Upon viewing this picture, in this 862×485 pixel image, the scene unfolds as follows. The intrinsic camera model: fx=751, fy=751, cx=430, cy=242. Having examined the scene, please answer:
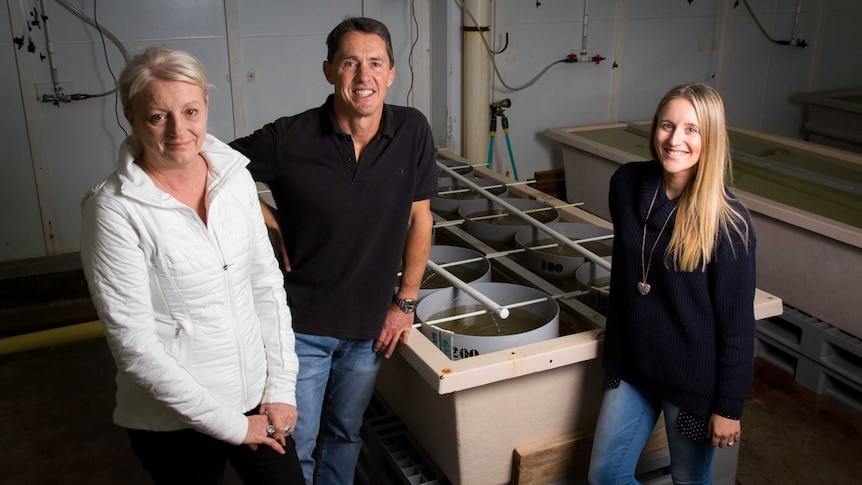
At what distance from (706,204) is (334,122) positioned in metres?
0.85

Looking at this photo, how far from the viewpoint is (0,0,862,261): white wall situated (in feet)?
11.7

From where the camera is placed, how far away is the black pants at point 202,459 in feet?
4.71

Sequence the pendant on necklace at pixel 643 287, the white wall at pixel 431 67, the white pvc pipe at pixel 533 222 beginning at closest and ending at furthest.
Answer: the pendant on necklace at pixel 643 287
the white pvc pipe at pixel 533 222
the white wall at pixel 431 67

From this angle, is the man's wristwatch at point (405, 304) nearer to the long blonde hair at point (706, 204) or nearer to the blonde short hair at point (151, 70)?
the long blonde hair at point (706, 204)

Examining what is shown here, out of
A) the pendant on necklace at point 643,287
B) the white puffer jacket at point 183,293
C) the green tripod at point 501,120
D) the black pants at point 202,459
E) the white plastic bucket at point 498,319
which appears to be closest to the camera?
the white puffer jacket at point 183,293

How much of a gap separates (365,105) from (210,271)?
0.55m

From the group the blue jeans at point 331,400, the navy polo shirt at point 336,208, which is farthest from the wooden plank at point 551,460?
the navy polo shirt at point 336,208

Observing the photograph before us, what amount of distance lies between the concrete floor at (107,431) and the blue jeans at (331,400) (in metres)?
0.97

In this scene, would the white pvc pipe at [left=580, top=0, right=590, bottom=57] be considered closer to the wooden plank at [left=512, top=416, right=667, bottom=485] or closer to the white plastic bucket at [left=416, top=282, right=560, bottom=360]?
the white plastic bucket at [left=416, top=282, right=560, bottom=360]

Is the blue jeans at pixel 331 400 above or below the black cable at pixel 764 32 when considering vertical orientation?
below

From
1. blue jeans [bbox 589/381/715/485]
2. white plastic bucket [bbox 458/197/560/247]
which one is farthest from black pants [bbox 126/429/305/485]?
white plastic bucket [bbox 458/197/560/247]

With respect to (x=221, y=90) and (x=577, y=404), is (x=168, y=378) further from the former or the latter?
(x=221, y=90)

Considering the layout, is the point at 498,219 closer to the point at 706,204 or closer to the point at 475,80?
the point at 706,204

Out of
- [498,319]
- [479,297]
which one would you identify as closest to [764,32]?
[498,319]
